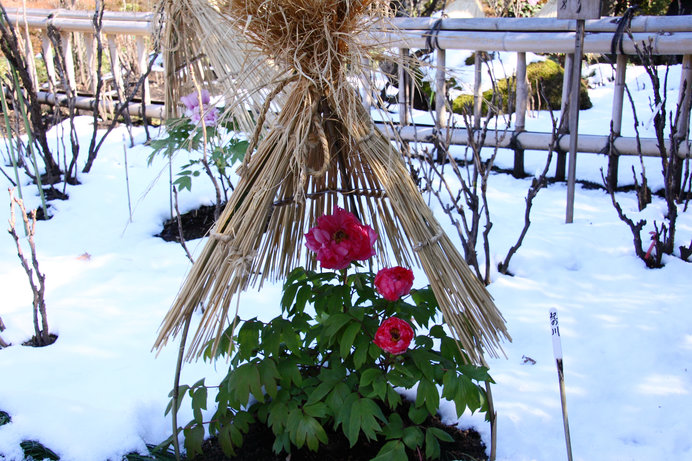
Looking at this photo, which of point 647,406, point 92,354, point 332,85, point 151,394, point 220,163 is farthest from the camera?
point 220,163

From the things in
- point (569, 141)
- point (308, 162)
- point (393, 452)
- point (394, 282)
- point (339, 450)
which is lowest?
point (339, 450)

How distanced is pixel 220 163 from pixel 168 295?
63cm

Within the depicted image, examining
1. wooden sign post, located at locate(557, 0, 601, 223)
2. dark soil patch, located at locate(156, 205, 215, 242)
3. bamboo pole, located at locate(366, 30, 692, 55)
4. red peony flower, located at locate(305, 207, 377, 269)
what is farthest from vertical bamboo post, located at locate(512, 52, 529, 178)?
red peony flower, located at locate(305, 207, 377, 269)

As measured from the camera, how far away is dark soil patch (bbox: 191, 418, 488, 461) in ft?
5.57

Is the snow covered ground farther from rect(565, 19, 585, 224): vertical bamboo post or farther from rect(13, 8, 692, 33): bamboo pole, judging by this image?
rect(13, 8, 692, 33): bamboo pole

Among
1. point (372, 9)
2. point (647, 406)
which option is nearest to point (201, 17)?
point (372, 9)

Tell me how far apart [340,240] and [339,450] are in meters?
0.61

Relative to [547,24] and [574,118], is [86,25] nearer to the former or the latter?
[547,24]

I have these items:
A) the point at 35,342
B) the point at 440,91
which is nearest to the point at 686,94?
the point at 440,91

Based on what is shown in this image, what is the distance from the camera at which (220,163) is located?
2.75 m

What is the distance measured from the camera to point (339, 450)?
172 centimetres

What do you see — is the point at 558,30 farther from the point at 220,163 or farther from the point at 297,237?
the point at 297,237

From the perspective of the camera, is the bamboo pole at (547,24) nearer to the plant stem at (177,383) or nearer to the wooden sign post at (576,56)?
the wooden sign post at (576,56)

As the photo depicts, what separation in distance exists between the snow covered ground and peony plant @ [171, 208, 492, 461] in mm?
367
